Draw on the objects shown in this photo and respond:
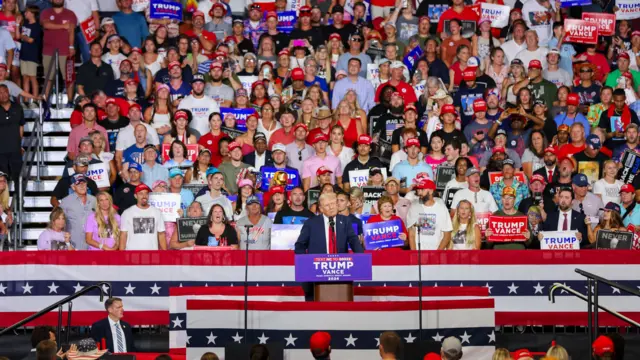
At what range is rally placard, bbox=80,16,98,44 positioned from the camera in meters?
22.8

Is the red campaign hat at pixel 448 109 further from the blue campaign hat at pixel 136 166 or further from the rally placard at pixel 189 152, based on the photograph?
the blue campaign hat at pixel 136 166

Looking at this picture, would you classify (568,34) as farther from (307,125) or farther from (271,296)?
(271,296)

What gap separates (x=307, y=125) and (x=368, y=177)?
7.57 ft

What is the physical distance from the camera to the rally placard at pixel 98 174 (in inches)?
731

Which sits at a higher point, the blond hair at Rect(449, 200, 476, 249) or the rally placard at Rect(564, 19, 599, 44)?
the rally placard at Rect(564, 19, 599, 44)

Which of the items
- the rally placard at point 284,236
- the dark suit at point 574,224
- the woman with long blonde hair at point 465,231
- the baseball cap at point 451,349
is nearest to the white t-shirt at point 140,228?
the rally placard at point 284,236

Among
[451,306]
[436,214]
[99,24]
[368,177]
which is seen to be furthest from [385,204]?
[99,24]

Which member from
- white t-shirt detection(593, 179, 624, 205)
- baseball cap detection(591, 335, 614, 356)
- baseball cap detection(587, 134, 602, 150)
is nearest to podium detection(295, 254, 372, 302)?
baseball cap detection(591, 335, 614, 356)

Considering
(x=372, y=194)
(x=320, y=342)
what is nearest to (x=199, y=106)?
(x=372, y=194)

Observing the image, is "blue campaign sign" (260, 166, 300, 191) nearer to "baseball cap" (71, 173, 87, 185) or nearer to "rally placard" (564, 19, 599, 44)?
"baseball cap" (71, 173, 87, 185)

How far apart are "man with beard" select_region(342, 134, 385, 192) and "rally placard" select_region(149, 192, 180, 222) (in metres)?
2.75

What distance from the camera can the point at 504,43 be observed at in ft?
75.7

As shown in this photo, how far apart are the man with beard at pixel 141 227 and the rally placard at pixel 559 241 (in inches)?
218

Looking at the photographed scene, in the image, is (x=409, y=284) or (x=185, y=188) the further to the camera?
(x=185, y=188)
